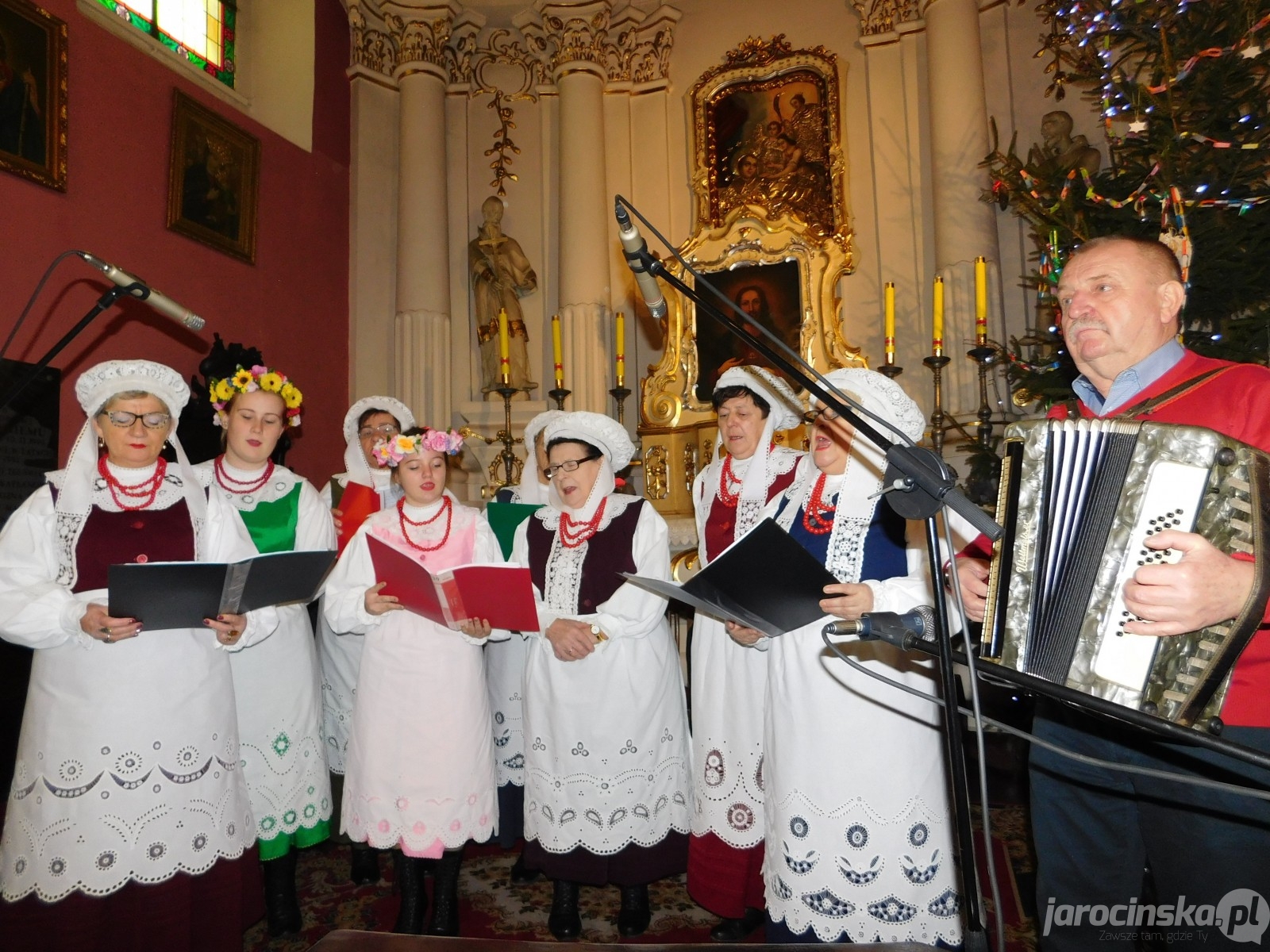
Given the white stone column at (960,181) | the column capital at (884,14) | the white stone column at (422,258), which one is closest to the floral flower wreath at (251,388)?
the white stone column at (422,258)

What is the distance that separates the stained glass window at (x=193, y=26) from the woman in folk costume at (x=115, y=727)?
4.99 metres

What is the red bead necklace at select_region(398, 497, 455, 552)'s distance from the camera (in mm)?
3330

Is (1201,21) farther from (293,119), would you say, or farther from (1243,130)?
(293,119)

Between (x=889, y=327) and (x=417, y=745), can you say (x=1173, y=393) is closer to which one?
(x=417, y=745)

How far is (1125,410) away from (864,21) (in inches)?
266

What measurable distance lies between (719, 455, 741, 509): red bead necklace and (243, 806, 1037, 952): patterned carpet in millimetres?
1515

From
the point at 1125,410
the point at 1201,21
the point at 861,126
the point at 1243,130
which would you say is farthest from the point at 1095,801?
the point at 861,126

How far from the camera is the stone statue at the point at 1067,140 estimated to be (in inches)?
242

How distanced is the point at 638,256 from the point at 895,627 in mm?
937

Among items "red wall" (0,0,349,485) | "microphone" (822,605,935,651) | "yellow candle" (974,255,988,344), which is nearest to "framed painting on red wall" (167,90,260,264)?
"red wall" (0,0,349,485)

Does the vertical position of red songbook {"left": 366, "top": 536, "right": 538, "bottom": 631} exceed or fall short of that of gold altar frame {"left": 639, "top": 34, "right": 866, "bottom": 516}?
it falls short

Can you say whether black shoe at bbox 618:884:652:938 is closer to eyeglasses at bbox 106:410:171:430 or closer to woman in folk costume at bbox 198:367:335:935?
woman in folk costume at bbox 198:367:335:935

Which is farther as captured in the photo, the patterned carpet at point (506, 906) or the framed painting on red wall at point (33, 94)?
the framed painting on red wall at point (33, 94)

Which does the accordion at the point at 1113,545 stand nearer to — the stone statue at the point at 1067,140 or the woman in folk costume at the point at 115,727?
the woman in folk costume at the point at 115,727
